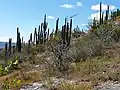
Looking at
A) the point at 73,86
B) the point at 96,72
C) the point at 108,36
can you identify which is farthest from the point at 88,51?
the point at 73,86

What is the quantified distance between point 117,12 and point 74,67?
97.8 feet

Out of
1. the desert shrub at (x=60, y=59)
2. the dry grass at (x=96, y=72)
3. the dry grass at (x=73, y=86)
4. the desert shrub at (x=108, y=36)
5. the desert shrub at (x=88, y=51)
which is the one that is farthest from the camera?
the desert shrub at (x=108, y=36)

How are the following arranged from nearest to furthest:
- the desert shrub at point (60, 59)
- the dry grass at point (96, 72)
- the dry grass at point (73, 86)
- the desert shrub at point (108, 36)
Answer: the dry grass at point (73, 86), the dry grass at point (96, 72), the desert shrub at point (60, 59), the desert shrub at point (108, 36)

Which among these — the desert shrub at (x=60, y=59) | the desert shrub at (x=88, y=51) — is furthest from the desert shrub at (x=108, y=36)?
the desert shrub at (x=60, y=59)

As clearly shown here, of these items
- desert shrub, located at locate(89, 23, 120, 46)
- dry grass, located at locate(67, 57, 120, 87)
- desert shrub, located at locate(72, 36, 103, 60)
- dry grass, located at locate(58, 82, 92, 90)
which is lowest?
dry grass, located at locate(58, 82, 92, 90)

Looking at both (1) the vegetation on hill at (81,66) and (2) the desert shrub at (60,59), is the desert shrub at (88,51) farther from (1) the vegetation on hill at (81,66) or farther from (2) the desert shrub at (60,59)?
(2) the desert shrub at (60,59)

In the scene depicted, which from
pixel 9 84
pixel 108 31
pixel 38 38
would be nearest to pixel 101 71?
pixel 9 84

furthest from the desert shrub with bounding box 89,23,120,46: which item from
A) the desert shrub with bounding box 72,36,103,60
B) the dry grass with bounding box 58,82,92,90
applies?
the dry grass with bounding box 58,82,92,90

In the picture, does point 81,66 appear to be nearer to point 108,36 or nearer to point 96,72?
point 96,72

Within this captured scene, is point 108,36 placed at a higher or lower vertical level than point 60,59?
higher

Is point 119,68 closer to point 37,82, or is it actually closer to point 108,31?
point 37,82

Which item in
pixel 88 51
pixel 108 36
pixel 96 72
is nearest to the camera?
pixel 96 72

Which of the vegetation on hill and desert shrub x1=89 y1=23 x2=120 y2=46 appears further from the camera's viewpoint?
desert shrub x1=89 y1=23 x2=120 y2=46

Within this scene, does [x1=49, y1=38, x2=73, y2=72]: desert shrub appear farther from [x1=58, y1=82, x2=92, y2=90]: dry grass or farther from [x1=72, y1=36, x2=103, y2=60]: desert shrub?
[x1=58, y1=82, x2=92, y2=90]: dry grass
